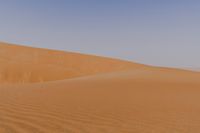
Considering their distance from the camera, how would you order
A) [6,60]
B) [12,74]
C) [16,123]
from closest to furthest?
[16,123] → [12,74] → [6,60]

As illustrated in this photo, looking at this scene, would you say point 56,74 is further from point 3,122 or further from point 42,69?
point 3,122

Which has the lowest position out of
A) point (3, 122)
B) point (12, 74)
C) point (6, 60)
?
point (3, 122)

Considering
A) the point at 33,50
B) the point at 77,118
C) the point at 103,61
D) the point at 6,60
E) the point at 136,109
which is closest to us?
the point at 77,118

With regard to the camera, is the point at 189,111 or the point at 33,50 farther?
the point at 33,50

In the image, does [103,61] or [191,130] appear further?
[103,61]

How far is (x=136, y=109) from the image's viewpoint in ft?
16.1

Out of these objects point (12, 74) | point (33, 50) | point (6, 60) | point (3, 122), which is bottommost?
point (3, 122)

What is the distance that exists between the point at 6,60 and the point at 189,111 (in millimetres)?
22383

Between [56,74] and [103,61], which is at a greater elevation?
[103,61]

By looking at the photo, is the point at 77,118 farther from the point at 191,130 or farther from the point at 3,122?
the point at 191,130

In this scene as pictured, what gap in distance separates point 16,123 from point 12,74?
A: 57.2ft

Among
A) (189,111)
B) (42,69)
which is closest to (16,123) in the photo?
(189,111)

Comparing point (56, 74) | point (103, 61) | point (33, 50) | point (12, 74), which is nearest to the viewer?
point (12, 74)

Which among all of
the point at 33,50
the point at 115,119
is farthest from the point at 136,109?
the point at 33,50
